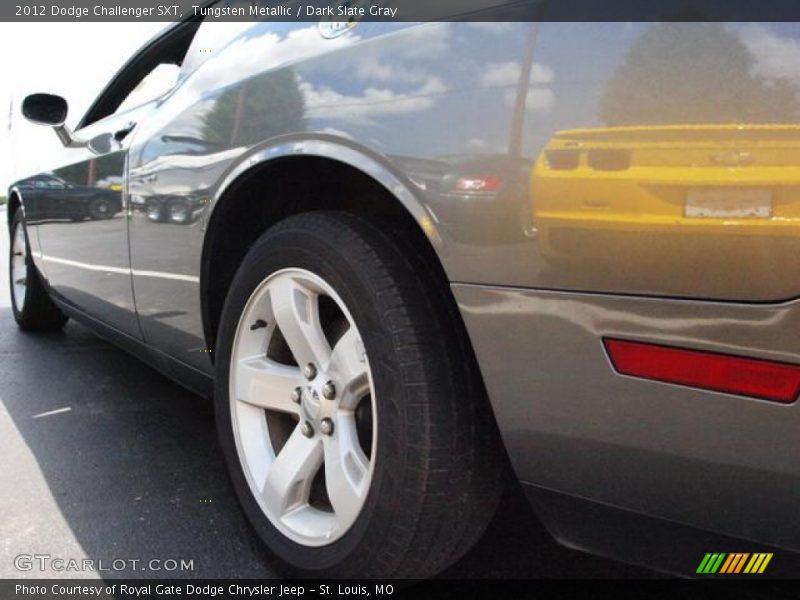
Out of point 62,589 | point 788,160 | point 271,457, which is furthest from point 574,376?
point 62,589

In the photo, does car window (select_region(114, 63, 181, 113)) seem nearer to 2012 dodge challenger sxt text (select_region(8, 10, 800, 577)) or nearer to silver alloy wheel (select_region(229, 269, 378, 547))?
2012 dodge challenger sxt text (select_region(8, 10, 800, 577))

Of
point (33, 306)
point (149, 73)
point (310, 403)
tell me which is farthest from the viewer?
point (33, 306)

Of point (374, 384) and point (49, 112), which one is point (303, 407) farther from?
point (49, 112)

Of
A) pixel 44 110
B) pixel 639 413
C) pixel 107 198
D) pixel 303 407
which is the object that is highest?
pixel 44 110

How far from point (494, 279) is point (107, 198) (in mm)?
1910

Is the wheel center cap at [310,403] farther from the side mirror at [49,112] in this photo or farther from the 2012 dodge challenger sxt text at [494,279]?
the side mirror at [49,112]

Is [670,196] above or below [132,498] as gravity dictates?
above

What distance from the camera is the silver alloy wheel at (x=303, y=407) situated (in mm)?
1575

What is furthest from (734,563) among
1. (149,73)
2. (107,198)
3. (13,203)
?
(13,203)

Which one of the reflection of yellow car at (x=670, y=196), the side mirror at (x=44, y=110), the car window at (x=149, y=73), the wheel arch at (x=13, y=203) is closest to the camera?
the reflection of yellow car at (x=670, y=196)

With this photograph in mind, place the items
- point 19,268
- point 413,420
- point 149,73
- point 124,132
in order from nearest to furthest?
1. point 413,420
2. point 124,132
3. point 149,73
4. point 19,268

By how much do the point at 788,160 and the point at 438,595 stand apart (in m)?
1.24

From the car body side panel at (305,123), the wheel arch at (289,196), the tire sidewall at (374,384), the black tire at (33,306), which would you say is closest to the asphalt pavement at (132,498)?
the tire sidewall at (374,384)

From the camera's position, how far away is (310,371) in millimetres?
1732
